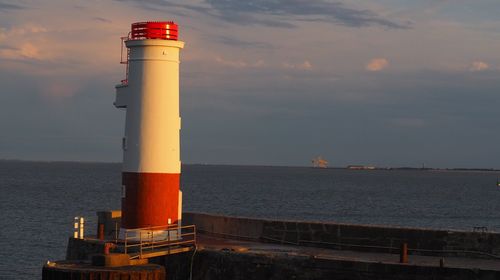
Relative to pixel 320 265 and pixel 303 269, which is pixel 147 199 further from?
pixel 320 265

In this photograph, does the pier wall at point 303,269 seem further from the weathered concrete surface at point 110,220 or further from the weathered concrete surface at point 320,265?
the weathered concrete surface at point 110,220

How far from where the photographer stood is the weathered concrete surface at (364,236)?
840 inches

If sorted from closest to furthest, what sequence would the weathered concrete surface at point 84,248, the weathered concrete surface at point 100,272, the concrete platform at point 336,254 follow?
1. the weathered concrete surface at point 100,272
2. the concrete platform at point 336,254
3. the weathered concrete surface at point 84,248

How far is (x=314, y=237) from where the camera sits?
76.3 ft

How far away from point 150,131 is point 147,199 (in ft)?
6.48

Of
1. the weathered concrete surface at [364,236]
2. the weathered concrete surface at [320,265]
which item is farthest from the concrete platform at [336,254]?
the weathered concrete surface at [364,236]

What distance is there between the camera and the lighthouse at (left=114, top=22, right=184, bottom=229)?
75.9ft

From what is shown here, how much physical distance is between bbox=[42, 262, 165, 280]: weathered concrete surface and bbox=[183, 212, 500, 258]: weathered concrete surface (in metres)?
5.96

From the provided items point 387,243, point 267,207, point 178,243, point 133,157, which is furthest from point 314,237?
point 267,207

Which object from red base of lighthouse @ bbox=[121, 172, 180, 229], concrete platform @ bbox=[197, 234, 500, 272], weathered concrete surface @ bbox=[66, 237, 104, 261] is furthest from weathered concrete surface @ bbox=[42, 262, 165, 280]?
red base of lighthouse @ bbox=[121, 172, 180, 229]

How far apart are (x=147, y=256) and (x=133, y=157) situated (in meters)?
4.01

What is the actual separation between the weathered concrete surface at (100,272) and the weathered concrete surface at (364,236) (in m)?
5.96

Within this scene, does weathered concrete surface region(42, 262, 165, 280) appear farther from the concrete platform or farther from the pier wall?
the concrete platform

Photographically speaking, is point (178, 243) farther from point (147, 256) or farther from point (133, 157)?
point (133, 157)
